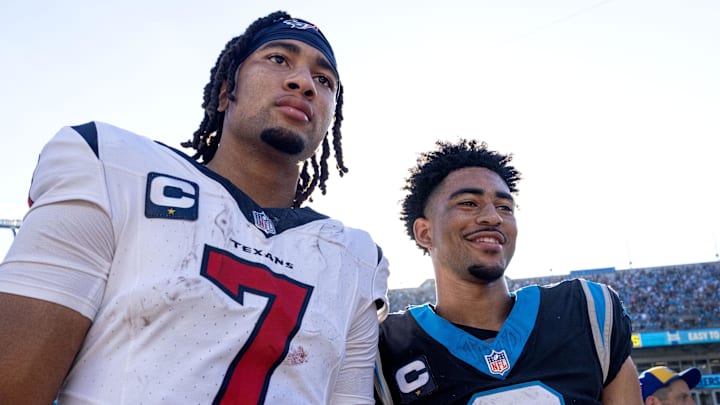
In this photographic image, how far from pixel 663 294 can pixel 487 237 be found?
2461cm

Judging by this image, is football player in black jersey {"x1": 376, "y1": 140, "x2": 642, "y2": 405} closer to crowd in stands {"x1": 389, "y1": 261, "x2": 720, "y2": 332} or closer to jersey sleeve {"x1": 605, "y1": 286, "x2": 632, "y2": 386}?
jersey sleeve {"x1": 605, "y1": 286, "x2": 632, "y2": 386}

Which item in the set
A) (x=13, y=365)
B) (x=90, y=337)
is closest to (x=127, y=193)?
(x=90, y=337)

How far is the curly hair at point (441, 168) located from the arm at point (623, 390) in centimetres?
143

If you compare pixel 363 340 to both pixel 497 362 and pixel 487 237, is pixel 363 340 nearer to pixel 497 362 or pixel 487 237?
pixel 497 362

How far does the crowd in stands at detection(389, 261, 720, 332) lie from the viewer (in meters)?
22.3

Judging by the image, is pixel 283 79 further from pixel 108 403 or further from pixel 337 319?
pixel 108 403

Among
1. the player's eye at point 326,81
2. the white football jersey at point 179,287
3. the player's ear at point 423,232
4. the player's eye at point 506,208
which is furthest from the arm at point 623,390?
the player's eye at point 326,81

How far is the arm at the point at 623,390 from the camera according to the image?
2.79 metres

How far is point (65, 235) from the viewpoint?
4.80ft

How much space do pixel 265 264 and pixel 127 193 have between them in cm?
45

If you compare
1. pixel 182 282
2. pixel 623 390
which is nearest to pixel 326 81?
pixel 182 282

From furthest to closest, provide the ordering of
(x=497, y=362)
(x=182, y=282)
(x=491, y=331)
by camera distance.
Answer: (x=491, y=331) < (x=497, y=362) < (x=182, y=282)

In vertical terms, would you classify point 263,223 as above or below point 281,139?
below

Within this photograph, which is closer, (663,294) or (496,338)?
(496,338)
